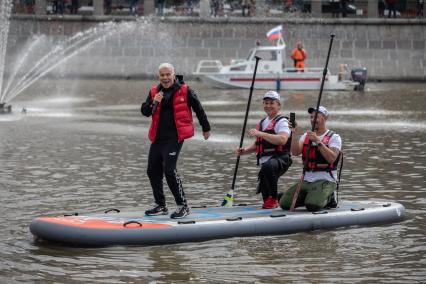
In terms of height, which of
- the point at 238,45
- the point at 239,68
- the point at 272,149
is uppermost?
the point at 272,149

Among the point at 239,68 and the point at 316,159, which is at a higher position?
the point at 316,159

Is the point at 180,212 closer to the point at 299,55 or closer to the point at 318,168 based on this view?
the point at 318,168

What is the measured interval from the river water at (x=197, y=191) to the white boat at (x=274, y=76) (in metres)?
9.39

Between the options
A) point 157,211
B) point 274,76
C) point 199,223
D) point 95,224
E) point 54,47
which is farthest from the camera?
point 54,47

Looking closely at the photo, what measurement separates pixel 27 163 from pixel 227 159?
11.1 feet

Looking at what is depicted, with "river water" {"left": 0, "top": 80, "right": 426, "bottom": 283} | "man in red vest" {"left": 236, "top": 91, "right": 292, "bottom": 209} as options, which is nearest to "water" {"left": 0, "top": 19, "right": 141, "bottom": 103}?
"river water" {"left": 0, "top": 80, "right": 426, "bottom": 283}

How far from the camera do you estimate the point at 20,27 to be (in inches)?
2172

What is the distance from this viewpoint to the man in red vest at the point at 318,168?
1323 cm

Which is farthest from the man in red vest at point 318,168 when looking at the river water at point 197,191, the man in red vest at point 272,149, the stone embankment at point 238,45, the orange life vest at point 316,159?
the stone embankment at point 238,45

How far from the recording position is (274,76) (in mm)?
43812

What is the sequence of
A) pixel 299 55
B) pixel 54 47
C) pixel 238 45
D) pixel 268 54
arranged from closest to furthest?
pixel 268 54 < pixel 299 55 < pixel 238 45 < pixel 54 47

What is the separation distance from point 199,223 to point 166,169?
873 millimetres

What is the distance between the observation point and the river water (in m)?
11.1

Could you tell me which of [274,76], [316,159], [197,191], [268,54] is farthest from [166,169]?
[268,54]
